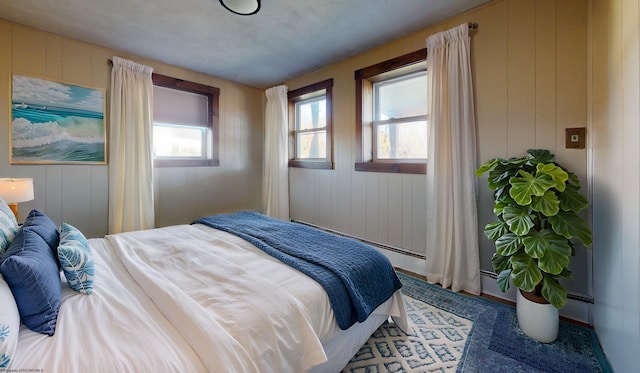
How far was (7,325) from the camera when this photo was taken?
0.79 metres

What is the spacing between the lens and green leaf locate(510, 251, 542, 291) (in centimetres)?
166

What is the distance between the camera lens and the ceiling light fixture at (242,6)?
215 centimetres

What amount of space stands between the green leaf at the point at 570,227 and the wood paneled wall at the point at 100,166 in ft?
12.9

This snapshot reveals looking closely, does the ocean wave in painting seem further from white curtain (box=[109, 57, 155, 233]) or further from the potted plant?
the potted plant

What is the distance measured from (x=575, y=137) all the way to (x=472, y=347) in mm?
1681

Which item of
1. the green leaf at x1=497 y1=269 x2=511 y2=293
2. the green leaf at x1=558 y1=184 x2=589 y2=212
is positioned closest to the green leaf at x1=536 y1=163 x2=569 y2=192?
the green leaf at x1=558 y1=184 x2=589 y2=212

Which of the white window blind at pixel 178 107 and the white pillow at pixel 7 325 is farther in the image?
the white window blind at pixel 178 107

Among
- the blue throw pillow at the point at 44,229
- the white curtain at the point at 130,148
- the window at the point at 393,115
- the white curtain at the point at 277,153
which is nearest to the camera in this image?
the blue throw pillow at the point at 44,229

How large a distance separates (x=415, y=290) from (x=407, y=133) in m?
1.67

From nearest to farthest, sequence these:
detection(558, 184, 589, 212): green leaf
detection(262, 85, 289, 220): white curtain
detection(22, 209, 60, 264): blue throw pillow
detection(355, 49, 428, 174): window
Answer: detection(22, 209, 60, 264): blue throw pillow
detection(558, 184, 589, 212): green leaf
detection(355, 49, 428, 174): window
detection(262, 85, 289, 220): white curtain

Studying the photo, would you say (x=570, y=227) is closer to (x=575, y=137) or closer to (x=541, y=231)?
(x=541, y=231)

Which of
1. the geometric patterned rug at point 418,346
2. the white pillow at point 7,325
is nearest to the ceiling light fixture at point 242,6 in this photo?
the white pillow at point 7,325

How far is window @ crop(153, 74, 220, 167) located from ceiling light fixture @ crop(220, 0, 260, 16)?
1.81m

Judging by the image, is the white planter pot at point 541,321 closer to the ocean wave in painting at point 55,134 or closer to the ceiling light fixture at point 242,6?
the ceiling light fixture at point 242,6
